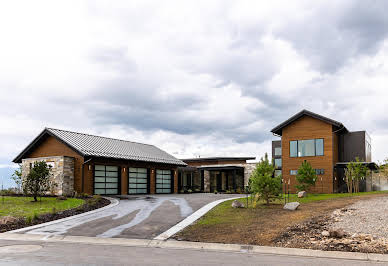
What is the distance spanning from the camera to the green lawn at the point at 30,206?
18703mm

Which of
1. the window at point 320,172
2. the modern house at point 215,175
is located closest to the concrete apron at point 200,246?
the window at point 320,172

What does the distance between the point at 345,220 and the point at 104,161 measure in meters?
22.1

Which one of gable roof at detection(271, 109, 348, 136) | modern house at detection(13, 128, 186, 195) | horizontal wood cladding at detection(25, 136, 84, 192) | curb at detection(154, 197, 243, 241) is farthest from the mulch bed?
gable roof at detection(271, 109, 348, 136)

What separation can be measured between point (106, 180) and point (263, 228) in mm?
21209

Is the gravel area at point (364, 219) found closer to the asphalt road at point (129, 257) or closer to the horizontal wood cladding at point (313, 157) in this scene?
the asphalt road at point (129, 257)

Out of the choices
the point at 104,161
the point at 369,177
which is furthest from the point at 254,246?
the point at 369,177

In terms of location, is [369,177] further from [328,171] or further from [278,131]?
[278,131]

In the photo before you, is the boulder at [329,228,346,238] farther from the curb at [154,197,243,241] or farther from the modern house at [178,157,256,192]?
the modern house at [178,157,256,192]

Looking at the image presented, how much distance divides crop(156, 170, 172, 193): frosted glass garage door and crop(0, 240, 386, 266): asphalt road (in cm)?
2683

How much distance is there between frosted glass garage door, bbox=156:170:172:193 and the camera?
3838 cm

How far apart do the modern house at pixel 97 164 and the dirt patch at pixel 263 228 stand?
16.4 m

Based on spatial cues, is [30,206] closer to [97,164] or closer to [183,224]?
[97,164]

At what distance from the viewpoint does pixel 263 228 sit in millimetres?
13641

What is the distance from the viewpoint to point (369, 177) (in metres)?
38.2
